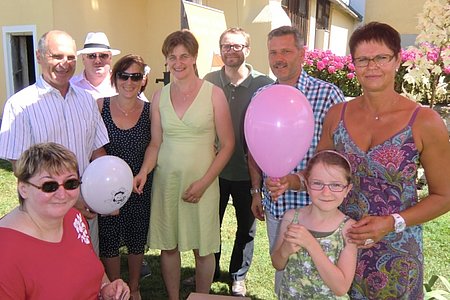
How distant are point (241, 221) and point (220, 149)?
0.92 metres

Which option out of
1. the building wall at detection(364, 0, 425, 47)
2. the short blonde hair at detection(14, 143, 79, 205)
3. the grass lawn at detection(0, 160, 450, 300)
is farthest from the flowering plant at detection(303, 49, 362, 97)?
the short blonde hair at detection(14, 143, 79, 205)

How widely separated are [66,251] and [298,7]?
11526mm

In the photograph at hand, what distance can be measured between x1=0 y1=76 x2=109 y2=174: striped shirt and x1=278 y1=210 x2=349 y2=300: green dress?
4.99ft

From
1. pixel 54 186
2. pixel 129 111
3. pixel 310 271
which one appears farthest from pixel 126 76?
pixel 310 271

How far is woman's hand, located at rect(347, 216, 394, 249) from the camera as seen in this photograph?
5.38ft

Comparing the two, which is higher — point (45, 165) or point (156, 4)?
point (156, 4)

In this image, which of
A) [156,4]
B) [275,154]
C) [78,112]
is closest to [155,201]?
[78,112]

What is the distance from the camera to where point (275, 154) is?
1899 millimetres

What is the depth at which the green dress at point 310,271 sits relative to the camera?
1700 mm

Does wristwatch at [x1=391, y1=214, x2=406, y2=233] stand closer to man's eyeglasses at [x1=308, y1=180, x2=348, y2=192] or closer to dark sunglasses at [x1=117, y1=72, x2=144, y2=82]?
man's eyeglasses at [x1=308, y1=180, x2=348, y2=192]

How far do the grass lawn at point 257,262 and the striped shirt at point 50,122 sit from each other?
1.43 meters

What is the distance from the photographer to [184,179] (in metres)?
2.68

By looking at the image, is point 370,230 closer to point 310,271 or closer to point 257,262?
point 310,271

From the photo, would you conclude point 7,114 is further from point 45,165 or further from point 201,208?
point 201,208
